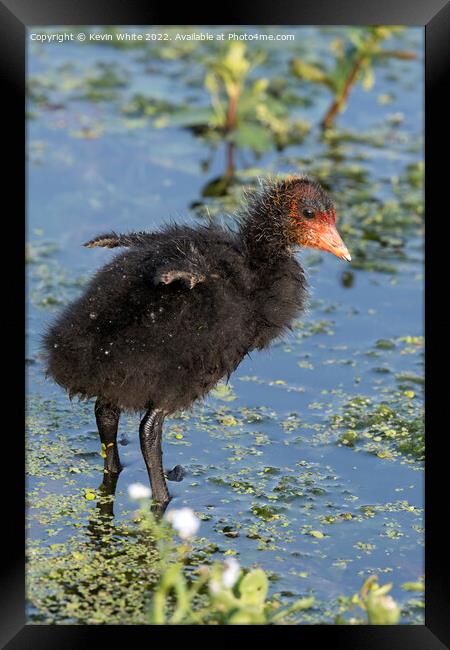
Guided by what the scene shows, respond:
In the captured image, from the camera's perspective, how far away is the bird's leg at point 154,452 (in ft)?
17.9

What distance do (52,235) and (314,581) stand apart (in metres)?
4.12

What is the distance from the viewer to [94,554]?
516 cm

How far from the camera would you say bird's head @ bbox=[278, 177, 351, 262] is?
5.82 m

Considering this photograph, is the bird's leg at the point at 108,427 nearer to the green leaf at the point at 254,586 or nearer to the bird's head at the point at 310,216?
the bird's head at the point at 310,216

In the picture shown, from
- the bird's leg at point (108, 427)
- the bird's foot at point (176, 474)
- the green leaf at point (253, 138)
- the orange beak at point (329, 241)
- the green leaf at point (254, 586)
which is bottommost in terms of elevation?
the green leaf at point (254, 586)

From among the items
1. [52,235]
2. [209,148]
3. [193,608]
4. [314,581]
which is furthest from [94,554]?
[209,148]

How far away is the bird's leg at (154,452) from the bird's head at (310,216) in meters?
1.10

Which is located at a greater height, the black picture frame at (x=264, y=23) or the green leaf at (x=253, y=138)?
the green leaf at (x=253, y=138)

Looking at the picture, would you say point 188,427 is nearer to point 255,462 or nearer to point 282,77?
point 255,462

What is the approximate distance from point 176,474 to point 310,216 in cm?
139

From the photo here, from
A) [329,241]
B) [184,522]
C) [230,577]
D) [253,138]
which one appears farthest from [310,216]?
[253,138]

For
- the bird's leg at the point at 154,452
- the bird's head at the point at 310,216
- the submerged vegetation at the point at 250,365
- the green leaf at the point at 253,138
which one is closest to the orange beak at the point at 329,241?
the bird's head at the point at 310,216

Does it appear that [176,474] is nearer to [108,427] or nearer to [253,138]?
[108,427]

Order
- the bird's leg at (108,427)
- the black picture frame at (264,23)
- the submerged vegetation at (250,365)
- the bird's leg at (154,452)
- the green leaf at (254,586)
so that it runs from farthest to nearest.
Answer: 1. the bird's leg at (108,427)
2. the bird's leg at (154,452)
3. the submerged vegetation at (250,365)
4. the black picture frame at (264,23)
5. the green leaf at (254,586)
